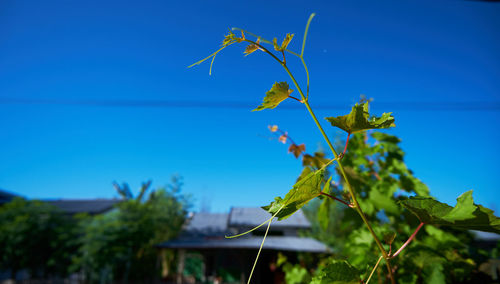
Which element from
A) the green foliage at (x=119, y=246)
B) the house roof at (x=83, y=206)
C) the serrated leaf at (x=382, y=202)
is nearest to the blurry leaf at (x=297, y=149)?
→ the serrated leaf at (x=382, y=202)

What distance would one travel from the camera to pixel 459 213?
0.32 meters

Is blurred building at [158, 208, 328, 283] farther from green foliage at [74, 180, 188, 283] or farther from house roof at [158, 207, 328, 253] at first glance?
green foliage at [74, 180, 188, 283]

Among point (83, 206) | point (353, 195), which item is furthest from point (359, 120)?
point (83, 206)

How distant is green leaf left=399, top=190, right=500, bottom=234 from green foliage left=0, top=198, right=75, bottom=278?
45.8 feet

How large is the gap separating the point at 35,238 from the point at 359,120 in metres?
14.4

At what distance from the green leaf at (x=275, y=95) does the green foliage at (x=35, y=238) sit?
13.9 metres

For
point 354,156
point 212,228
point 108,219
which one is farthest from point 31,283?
point 354,156

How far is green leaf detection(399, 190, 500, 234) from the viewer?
318 mm

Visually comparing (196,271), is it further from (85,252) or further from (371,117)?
(371,117)

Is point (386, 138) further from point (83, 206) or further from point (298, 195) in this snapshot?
Answer: point (83, 206)

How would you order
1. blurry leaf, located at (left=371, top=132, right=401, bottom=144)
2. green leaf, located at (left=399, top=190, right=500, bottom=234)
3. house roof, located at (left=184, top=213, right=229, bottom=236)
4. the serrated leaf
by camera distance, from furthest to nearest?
house roof, located at (left=184, top=213, right=229, bottom=236), blurry leaf, located at (left=371, top=132, right=401, bottom=144), the serrated leaf, green leaf, located at (left=399, top=190, right=500, bottom=234)

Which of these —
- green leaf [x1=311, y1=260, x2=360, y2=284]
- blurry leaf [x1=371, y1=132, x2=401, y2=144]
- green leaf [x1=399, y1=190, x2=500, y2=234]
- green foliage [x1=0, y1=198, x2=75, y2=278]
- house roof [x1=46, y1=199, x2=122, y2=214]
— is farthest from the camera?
house roof [x1=46, y1=199, x2=122, y2=214]

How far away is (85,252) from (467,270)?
13204 mm

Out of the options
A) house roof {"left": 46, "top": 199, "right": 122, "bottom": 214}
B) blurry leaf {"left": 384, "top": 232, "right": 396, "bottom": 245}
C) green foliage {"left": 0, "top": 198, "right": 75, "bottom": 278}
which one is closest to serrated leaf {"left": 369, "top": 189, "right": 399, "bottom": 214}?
blurry leaf {"left": 384, "top": 232, "right": 396, "bottom": 245}
